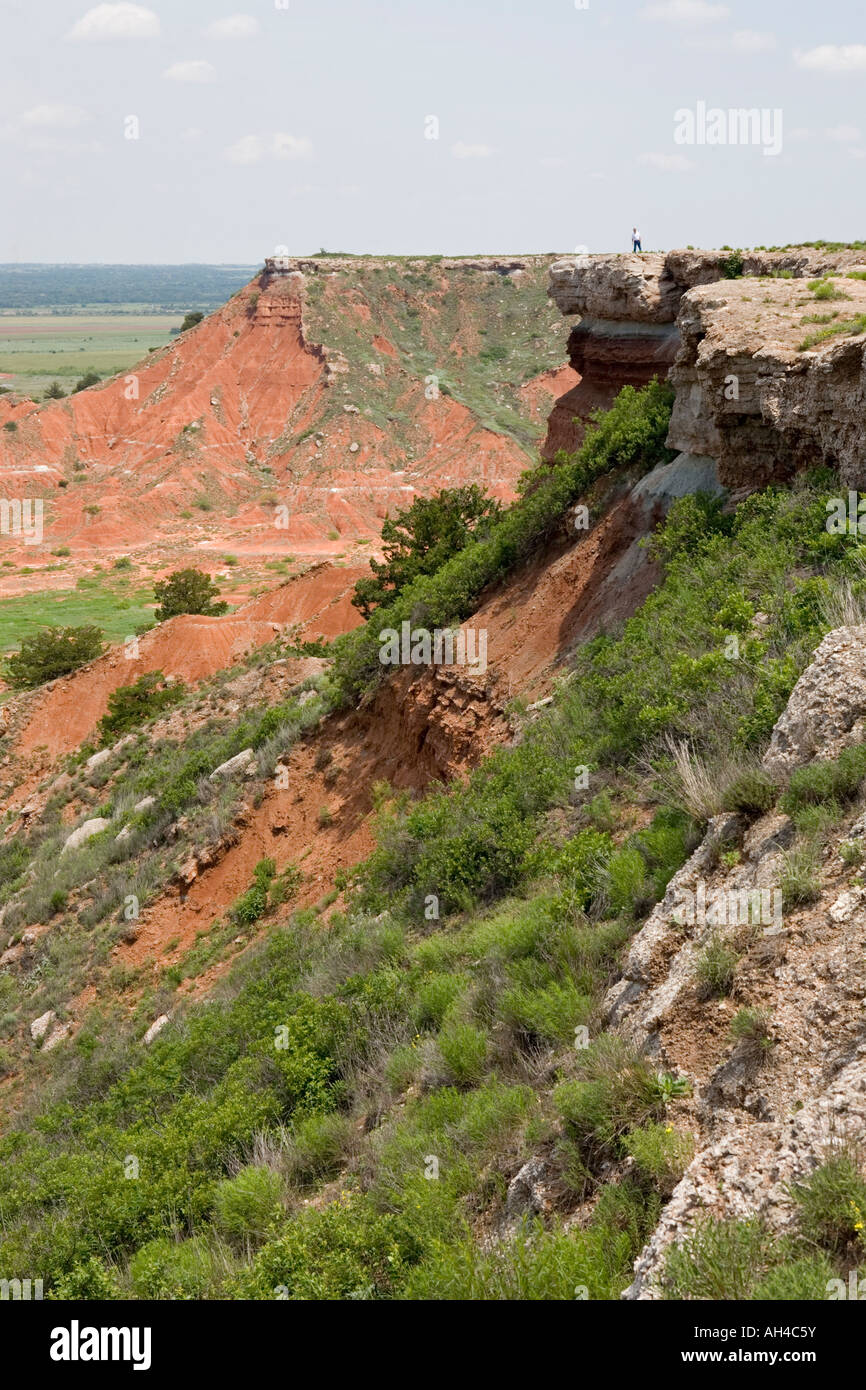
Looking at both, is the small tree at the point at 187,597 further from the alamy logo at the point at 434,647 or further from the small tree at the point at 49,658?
the alamy logo at the point at 434,647

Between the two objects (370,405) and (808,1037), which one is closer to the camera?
(808,1037)

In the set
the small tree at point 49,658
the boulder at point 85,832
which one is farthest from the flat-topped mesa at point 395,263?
the boulder at point 85,832

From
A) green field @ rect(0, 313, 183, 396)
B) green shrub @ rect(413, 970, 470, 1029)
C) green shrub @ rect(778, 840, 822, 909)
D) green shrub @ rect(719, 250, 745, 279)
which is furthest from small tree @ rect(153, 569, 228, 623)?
green field @ rect(0, 313, 183, 396)

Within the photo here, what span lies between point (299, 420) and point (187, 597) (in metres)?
30.3

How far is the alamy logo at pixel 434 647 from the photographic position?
43.2ft

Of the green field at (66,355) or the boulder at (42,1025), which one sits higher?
the green field at (66,355)

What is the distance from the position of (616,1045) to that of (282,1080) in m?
3.46

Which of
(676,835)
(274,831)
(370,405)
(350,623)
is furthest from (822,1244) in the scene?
(370,405)

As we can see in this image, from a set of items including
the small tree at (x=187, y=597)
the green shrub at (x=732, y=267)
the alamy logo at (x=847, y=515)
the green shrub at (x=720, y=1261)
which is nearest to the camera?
the green shrub at (x=720, y=1261)

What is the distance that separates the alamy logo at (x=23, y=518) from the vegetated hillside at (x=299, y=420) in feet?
1.75

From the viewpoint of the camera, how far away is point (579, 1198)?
418 centimetres

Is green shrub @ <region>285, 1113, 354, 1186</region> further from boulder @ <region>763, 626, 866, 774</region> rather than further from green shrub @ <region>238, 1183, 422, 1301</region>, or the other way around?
boulder @ <region>763, 626, 866, 774</region>

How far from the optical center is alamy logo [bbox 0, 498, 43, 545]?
2088 inches
